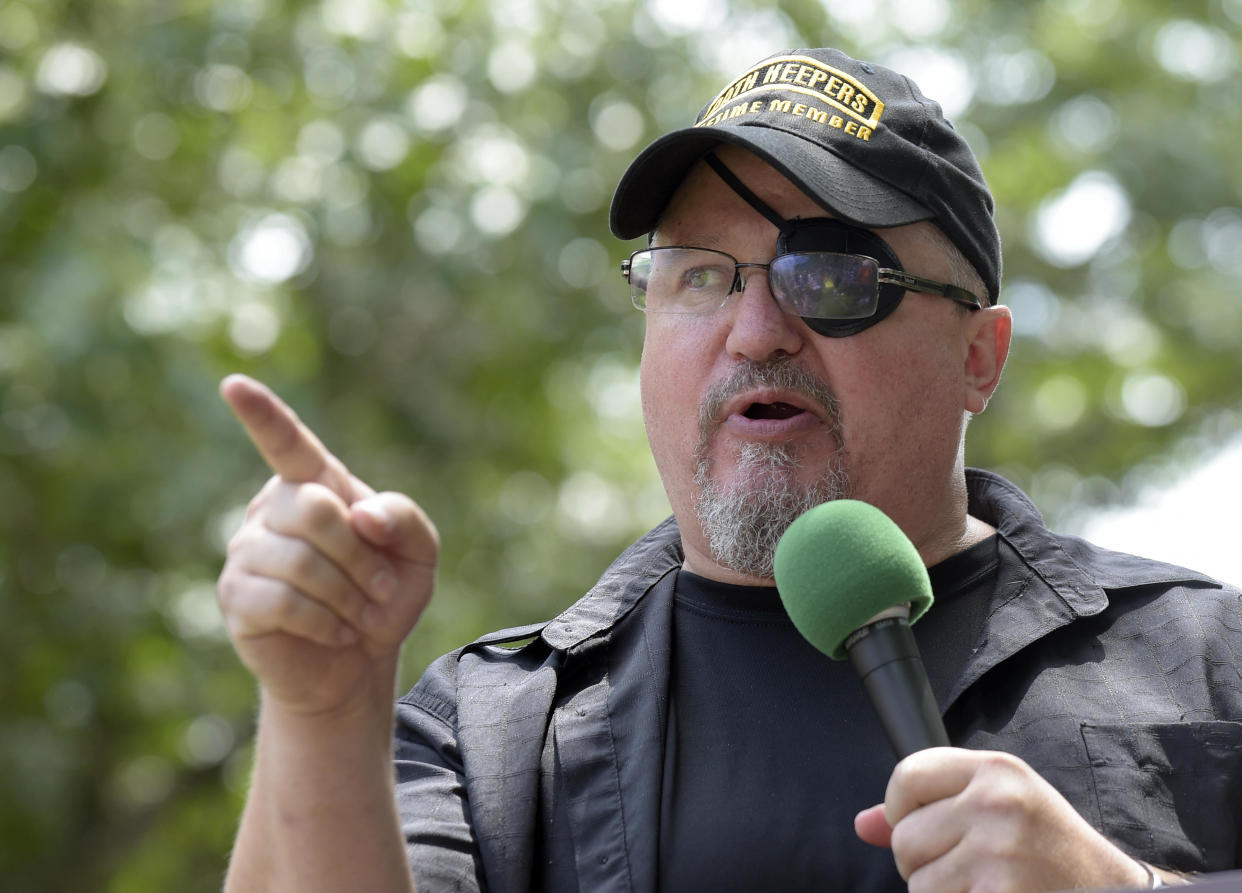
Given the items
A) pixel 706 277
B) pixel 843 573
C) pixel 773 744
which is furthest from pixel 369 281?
pixel 843 573

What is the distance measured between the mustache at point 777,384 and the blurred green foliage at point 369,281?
13.6ft

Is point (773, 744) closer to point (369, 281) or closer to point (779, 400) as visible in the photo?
→ point (779, 400)

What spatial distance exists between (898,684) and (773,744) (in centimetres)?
73

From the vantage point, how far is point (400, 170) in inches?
320

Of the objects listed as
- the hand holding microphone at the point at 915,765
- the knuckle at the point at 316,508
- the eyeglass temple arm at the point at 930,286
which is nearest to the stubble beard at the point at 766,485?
the eyeglass temple arm at the point at 930,286

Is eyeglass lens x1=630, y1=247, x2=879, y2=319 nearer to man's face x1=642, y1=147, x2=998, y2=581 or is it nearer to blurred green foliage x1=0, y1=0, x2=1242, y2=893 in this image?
man's face x1=642, y1=147, x2=998, y2=581

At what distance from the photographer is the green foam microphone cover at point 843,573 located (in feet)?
6.68

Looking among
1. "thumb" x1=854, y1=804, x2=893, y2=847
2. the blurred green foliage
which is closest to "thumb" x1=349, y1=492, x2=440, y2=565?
"thumb" x1=854, y1=804, x2=893, y2=847

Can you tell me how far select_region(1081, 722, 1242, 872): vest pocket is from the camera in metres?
2.41

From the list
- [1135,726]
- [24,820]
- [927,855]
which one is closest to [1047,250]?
[24,820]

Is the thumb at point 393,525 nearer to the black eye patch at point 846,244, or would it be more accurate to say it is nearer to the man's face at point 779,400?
the man's face at point 779,400

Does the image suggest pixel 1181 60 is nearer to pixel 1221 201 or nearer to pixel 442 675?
pixel 1221 201

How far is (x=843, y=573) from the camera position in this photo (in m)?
2.06

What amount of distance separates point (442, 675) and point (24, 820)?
5910 millimetres
